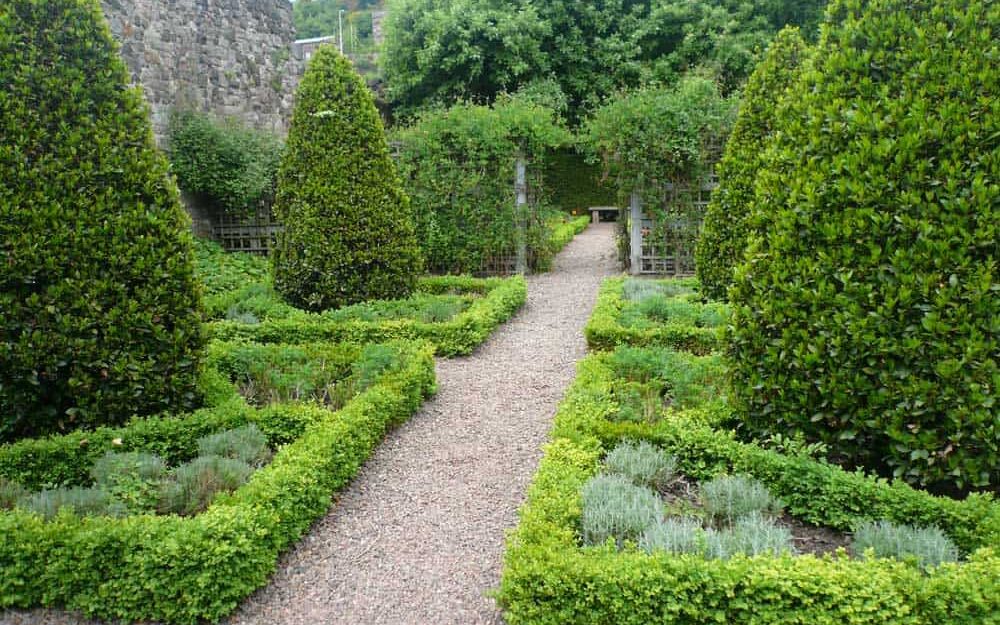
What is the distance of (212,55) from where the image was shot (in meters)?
14.1

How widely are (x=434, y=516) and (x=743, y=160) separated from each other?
5.84 m

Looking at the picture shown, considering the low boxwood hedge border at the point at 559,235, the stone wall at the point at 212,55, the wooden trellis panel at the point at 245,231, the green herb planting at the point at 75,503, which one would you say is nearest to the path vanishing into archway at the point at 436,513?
the green herb planting at the point at 75,503

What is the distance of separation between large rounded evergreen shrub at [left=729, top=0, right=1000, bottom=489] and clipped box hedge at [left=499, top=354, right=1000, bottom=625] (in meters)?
0.33

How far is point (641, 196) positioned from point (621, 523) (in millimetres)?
9036

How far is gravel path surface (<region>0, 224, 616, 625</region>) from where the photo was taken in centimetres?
335

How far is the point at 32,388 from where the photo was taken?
4738 mm

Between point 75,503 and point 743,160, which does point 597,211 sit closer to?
point 743,160

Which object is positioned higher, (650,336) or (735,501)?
(650,336)

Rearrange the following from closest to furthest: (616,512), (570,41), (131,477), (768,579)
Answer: (768,579) < (616,512) < (131,477) < (570,41)

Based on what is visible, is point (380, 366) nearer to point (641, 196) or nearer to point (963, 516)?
point (963, 516)

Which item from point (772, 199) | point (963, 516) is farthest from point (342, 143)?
point (963, 516)

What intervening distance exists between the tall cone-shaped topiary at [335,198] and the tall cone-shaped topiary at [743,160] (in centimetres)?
384

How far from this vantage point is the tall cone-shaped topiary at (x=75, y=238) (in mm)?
4652

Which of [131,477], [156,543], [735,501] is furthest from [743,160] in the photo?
[156,543]
